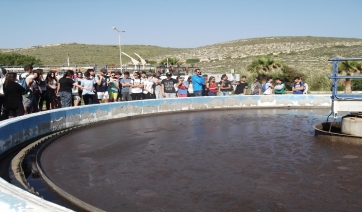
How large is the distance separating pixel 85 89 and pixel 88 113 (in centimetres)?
127

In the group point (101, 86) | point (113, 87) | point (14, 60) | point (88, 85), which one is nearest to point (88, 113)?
point (88, 85)

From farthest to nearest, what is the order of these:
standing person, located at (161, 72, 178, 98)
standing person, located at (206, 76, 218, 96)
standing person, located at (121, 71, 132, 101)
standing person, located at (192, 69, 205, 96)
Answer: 1. standing person, located at (206, 76, 218, 96)
2. standing person, located at (192, 69, 205, 96)
3. standing person, located at (161, 72, 178, 98)
4. standing person, located at (121, 71, 132, 101)

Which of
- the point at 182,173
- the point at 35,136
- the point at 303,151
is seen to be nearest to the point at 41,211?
the point at 182,173

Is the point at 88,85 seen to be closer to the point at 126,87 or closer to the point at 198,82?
the point at 126,87

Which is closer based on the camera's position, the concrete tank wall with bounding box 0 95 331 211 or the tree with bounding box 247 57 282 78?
the concrete tank wall with bounding box 0 95 331 211

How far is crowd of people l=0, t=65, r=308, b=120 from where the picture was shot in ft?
33.6

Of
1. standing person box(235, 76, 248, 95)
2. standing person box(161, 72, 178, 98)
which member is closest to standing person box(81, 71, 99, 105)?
standing person box(161, 72, 178, 98)

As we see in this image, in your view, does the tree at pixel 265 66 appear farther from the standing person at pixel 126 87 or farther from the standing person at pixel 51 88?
the standing person at pixel 51 88

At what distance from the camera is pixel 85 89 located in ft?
43.3

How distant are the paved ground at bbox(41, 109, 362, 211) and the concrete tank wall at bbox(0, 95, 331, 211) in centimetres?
74

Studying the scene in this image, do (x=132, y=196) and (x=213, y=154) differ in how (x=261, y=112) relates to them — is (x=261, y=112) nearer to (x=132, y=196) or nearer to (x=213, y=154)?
(x=213, y=154)

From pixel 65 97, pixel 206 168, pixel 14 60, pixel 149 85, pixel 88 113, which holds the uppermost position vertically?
pixel 14 60

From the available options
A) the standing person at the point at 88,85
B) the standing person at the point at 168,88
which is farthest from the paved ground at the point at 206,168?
the standing person at the point at 168,88

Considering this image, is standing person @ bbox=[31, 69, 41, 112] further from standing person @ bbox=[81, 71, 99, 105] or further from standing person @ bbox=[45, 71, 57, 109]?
standing person @ bbox=[81, 71, 99, 105]
